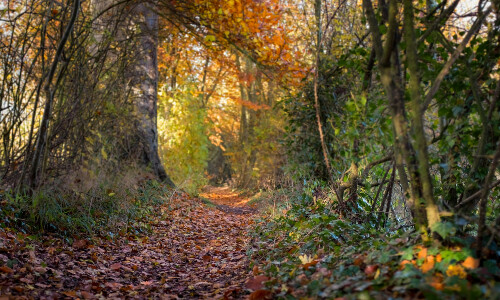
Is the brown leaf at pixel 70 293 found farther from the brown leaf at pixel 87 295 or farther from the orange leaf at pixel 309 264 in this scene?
the orange leaf at pixel 309 264

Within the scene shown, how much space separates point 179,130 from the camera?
1291 cm

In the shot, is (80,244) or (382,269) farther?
(80,244)

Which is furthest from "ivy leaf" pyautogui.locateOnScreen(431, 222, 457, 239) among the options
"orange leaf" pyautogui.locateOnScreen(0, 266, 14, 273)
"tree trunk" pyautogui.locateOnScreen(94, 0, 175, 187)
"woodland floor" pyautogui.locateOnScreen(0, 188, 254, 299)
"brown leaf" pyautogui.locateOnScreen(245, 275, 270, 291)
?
"tree trunk" pyautogui.locateOnScreen(94, 0, 175, 187)

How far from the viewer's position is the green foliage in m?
12.7

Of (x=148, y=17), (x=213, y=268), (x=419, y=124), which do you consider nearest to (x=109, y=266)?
(x=213, y=268)

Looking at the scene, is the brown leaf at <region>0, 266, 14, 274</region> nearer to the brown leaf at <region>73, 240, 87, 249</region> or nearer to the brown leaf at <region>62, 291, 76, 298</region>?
the brown leaf at <region>62, 291, 76, 298</region>

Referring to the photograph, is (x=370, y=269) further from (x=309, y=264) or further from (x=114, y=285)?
(x=114, y=285)

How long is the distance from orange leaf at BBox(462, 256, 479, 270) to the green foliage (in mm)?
10779

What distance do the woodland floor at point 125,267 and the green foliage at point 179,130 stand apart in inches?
267

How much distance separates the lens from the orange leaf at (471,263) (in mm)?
2098

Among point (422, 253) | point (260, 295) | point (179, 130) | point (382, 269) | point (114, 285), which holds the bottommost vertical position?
point (114, 285)

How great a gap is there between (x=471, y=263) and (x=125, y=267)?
3.21 m

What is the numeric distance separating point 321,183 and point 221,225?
82.7 inches

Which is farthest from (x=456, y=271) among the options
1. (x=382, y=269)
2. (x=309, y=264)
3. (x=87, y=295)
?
(x=87, y=295)
